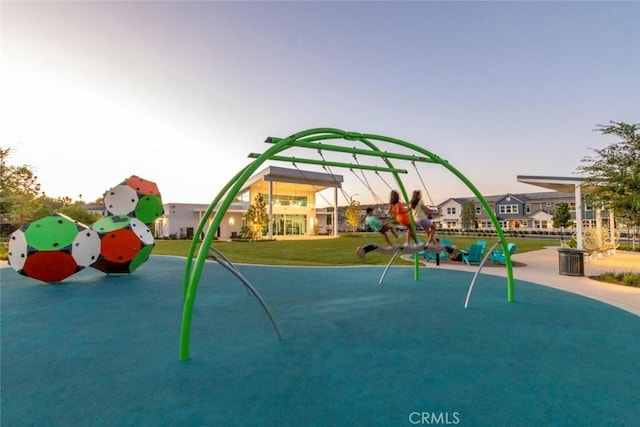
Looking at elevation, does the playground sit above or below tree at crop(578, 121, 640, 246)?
below

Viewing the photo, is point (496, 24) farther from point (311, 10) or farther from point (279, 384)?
point (279, 384)

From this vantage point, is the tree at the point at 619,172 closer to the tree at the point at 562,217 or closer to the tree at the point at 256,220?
the tree at the point at 256,220

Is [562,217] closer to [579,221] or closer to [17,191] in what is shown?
[579,221]

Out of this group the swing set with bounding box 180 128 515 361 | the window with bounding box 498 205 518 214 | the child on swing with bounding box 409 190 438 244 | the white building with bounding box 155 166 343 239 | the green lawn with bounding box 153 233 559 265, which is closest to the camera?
the swing set with bounding box 180 128 515 361

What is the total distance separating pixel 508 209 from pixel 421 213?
2415 inches

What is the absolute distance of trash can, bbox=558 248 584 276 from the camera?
1092cm

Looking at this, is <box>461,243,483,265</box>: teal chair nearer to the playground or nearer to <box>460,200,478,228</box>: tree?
the playground

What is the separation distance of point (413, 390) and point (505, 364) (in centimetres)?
165

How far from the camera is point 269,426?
2.68 meters

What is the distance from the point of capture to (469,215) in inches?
2180

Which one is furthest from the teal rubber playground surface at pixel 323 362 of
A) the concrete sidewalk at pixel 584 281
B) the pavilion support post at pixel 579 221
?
the pavilion support post at pixel 579 221
